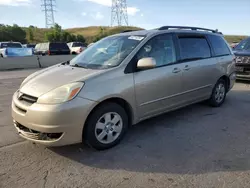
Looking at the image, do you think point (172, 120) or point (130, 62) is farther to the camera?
point (172, 120)

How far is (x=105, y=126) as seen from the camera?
366 centimetres

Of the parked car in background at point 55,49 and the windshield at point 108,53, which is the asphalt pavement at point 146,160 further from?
the parked car in background at point 55,49

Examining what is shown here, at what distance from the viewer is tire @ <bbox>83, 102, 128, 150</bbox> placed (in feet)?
11.5

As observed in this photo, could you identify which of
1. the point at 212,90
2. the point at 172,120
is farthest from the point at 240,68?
the point at 172,120

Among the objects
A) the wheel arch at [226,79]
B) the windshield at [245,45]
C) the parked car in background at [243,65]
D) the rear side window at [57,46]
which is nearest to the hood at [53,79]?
the wheel arch at [226,79]

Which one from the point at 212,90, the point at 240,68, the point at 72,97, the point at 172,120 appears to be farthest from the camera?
the point at 240,68

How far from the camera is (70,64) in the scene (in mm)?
4445

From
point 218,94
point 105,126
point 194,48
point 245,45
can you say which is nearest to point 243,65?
point 245,45

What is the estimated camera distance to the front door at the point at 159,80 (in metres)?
4.04

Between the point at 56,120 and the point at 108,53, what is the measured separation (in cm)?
156

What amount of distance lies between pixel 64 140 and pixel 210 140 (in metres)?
2.27

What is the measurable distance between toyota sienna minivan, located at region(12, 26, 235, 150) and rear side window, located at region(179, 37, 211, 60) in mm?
20

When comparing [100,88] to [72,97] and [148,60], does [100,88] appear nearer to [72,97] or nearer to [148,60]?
[72,97]

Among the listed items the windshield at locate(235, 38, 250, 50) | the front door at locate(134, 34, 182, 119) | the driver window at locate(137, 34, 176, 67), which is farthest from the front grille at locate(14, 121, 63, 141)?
the windshield at locate(235, 38, 250, 50)
